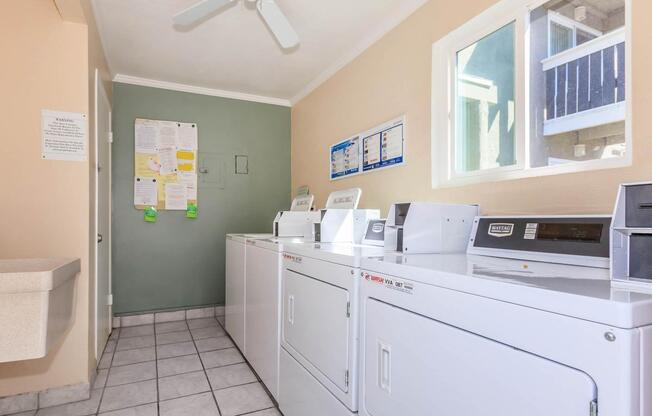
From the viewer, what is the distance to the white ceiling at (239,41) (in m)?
2.38

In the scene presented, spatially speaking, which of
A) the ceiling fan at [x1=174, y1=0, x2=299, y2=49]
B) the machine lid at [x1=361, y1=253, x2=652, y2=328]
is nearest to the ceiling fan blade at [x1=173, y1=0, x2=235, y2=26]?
the ceiling fan at [x1=174, y1=0, x2=299, y2=49]

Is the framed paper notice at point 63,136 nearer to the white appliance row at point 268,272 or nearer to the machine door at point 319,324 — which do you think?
the white appliance row at point 268,272

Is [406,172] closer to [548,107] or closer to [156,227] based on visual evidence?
[548,107]

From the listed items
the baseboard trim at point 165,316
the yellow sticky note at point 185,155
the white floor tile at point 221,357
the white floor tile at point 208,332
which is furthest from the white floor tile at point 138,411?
the yellow sticky note at point 185,155

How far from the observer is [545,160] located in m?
1.67

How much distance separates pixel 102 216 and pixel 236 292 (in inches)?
46.2

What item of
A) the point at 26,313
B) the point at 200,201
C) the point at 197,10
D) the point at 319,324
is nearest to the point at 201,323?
the point at 200,201

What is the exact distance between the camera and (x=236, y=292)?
2965mm

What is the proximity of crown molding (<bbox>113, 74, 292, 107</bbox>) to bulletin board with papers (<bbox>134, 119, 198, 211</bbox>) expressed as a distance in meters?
0.36

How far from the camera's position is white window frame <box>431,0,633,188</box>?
1379mm

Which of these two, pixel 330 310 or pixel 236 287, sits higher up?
pixel 330 310

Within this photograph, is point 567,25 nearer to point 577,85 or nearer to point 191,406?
point 577,85

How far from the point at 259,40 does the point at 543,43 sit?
6.47ft

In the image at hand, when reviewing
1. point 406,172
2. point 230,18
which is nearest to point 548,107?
point 406,172
